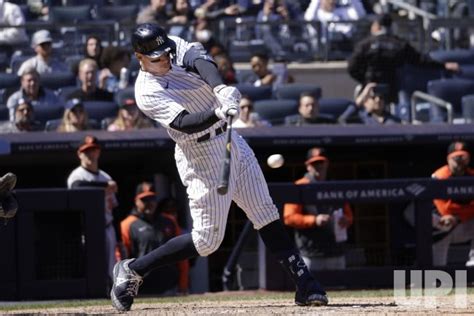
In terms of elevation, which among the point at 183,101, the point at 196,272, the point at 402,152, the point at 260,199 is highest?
the point at 183,101

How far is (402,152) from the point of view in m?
10.4

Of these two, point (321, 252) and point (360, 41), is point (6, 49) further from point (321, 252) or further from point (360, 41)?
point (321, 252)

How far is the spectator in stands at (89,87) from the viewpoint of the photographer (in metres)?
10.4

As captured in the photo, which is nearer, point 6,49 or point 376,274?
point 376,274

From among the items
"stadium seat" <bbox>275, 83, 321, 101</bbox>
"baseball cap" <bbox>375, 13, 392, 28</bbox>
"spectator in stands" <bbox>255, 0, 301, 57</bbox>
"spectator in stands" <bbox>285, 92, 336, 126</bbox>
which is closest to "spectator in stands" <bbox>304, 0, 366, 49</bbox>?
"spectator in stands" <bbox>255, 0, 301, 57</bbox>

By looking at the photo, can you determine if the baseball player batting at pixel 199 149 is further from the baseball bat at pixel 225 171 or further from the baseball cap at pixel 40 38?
the baseball cap at pixel 40 38

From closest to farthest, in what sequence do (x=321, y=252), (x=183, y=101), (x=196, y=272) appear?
(x=183, y=101)
(x=321, y=252)
(x=196, y=272)

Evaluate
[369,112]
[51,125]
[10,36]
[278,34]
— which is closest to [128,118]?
[51,125]

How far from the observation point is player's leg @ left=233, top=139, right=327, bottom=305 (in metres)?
5.95

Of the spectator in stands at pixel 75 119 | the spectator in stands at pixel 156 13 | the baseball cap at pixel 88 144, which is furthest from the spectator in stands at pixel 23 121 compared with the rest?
the spectator in stands at pixel 156 13

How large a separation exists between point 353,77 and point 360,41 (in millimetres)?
720

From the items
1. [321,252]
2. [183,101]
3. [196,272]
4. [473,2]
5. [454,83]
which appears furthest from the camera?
[473,2]

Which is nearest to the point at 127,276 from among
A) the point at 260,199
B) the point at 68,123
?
the point at 260,199

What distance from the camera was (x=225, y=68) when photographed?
1091 cm
